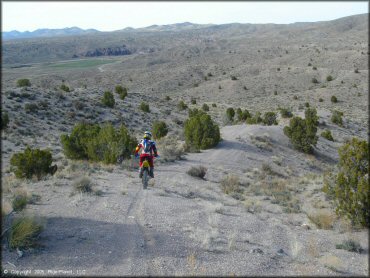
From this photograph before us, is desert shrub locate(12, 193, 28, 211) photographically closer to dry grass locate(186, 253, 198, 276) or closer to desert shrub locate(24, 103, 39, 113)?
dry grass locate(186, 253, 198, 276)

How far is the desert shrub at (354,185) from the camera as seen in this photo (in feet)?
30.3

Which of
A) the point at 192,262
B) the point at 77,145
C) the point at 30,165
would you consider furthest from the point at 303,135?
the point at 192,262

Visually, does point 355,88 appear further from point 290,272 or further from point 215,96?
point 290,272

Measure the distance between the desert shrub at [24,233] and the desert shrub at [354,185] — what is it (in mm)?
7186

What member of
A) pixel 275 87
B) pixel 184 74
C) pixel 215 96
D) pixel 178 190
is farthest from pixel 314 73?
→ pixel 178 190

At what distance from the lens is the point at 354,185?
9922 mm

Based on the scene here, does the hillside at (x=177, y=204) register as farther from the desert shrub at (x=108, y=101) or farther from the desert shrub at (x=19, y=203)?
the desert shrub at (x=108, y=101)

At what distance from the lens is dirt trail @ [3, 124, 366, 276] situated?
20.9 ft

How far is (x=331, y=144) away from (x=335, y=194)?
20151 mm

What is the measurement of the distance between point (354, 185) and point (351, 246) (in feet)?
8.78

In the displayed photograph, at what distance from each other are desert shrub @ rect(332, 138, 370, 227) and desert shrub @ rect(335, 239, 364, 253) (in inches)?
62.0

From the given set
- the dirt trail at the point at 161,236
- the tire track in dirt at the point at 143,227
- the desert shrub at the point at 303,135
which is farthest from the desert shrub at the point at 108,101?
the tire track in dirt at the point at 143,227

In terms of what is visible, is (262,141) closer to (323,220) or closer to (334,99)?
(323,220)

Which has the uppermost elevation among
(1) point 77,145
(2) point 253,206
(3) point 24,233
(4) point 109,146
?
(3) point 24,233
